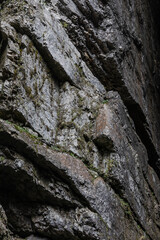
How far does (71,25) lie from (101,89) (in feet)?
5.62

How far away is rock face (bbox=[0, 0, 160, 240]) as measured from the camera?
4.40 meters

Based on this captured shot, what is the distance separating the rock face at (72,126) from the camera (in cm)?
440

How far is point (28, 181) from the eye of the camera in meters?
4.33

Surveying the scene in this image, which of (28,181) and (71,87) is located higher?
(71,87)

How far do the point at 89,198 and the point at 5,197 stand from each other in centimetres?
136

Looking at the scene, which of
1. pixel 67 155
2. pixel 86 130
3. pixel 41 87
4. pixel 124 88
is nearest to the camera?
pixel 67 155

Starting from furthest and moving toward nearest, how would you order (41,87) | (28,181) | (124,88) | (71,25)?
(124,88), (71,25), (41,87), (28,181)

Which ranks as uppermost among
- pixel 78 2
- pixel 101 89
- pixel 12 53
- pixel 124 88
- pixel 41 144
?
pixel 78 2

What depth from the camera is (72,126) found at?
579cm

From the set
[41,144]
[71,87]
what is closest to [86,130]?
[71,87]

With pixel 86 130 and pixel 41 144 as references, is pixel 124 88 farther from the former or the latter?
pixel 41 144

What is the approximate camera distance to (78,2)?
7.70m

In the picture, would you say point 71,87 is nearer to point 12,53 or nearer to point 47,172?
point 12,53

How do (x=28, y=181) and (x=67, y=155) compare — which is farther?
(x=67, y=155)
